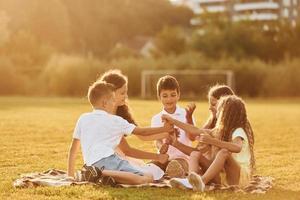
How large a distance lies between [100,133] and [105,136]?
0.06 meters

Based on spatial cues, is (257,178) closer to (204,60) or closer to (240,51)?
(204,60)

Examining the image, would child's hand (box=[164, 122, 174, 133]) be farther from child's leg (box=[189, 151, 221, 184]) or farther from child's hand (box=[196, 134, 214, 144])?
child's hand (box=[196, 134, 214, 144])

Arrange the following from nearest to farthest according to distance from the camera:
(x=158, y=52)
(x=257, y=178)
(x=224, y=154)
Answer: (x=224, y=154)
(x=257, y=178)
(x=158, y=52)

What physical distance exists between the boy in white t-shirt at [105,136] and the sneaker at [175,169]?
15.4 inches

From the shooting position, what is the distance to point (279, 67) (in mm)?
34281

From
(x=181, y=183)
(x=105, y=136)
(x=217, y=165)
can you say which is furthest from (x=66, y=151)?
(x=217, y=165)

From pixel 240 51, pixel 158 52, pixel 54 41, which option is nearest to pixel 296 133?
pixel 240 51

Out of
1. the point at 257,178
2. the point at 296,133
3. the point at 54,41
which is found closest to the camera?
the point at 257,178

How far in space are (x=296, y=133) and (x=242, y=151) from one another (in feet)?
24.9

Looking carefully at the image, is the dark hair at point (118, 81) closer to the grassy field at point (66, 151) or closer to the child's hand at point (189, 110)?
the child's hand at point (189, 110)

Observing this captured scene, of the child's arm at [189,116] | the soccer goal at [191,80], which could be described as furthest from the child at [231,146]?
the soccer goal at [191,80]

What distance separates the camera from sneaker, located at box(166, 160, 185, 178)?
7.26 m

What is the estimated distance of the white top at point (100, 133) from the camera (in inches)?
269

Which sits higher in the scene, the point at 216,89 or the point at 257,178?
the point at 216,89
